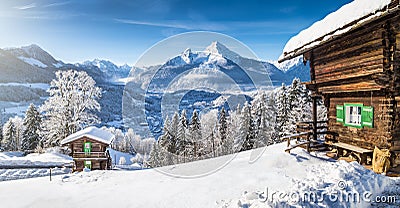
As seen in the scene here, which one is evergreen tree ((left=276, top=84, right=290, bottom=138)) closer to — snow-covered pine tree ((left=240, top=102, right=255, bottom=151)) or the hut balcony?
the hut balcony

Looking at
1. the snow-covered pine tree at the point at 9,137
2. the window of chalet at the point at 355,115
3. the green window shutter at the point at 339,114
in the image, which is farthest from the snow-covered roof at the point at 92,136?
the snow-covered pine tree at the point at 9,137

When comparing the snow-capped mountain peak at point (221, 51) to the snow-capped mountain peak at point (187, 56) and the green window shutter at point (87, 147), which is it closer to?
the snow-capped mountain peak at point (187, 56)

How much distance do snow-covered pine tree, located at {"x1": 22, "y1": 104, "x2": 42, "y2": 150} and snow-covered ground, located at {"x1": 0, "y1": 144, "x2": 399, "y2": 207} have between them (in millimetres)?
28758

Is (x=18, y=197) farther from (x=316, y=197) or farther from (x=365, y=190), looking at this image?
(x=365, y=190)

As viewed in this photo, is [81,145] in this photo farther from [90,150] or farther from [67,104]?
[67,104]

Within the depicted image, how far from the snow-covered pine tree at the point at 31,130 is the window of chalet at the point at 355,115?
36.4 metres

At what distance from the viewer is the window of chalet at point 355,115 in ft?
28.8

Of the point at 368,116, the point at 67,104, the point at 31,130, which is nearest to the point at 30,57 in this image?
the point at 31,130

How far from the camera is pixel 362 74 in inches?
339

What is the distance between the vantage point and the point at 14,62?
15412 centimetres

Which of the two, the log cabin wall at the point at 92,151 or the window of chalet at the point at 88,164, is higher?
the log cabin wall at the point at 92,151

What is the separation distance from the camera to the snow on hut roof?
7238mm

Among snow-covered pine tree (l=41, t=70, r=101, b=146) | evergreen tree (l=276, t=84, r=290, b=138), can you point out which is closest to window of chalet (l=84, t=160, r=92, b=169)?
snow-covered pine tree (l=41, t=70, r=101, b=146)

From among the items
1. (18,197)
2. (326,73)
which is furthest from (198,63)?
(326,73)
